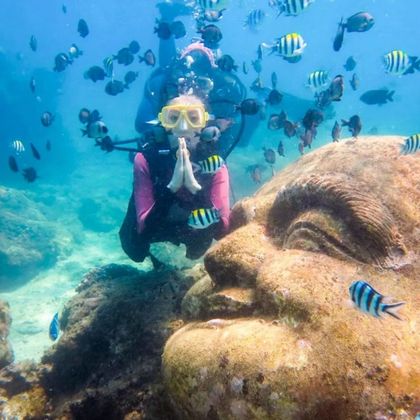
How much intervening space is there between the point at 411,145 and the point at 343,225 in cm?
163

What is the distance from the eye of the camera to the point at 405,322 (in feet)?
8.74

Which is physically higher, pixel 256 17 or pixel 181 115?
pixel 256 17

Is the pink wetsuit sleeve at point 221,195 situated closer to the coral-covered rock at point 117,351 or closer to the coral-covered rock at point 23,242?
the coral-covered rock at point 117,351

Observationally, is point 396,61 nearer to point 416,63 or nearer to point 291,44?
point 416,63

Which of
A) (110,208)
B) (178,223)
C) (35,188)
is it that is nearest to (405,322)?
(178,223)

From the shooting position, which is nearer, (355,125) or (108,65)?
(355,125)

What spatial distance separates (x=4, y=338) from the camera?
249 inches

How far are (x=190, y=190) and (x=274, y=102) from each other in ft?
14.4

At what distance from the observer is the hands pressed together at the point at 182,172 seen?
4.63m

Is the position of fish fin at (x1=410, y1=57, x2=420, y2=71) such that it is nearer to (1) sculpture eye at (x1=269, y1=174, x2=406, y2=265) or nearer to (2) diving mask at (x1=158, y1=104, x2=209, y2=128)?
(2) diving mask at (x1=158, y1=104, x2=209, y2=128)

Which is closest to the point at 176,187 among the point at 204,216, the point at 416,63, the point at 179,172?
the point at 179,172

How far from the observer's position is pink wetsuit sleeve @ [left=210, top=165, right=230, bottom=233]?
5.40 metres

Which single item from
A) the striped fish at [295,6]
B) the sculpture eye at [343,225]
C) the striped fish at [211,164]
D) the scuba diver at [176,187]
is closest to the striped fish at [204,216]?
the scuba diver at [176,187]

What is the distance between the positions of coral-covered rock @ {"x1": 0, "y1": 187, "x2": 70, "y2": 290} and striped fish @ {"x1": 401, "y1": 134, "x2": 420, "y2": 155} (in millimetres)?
12810
